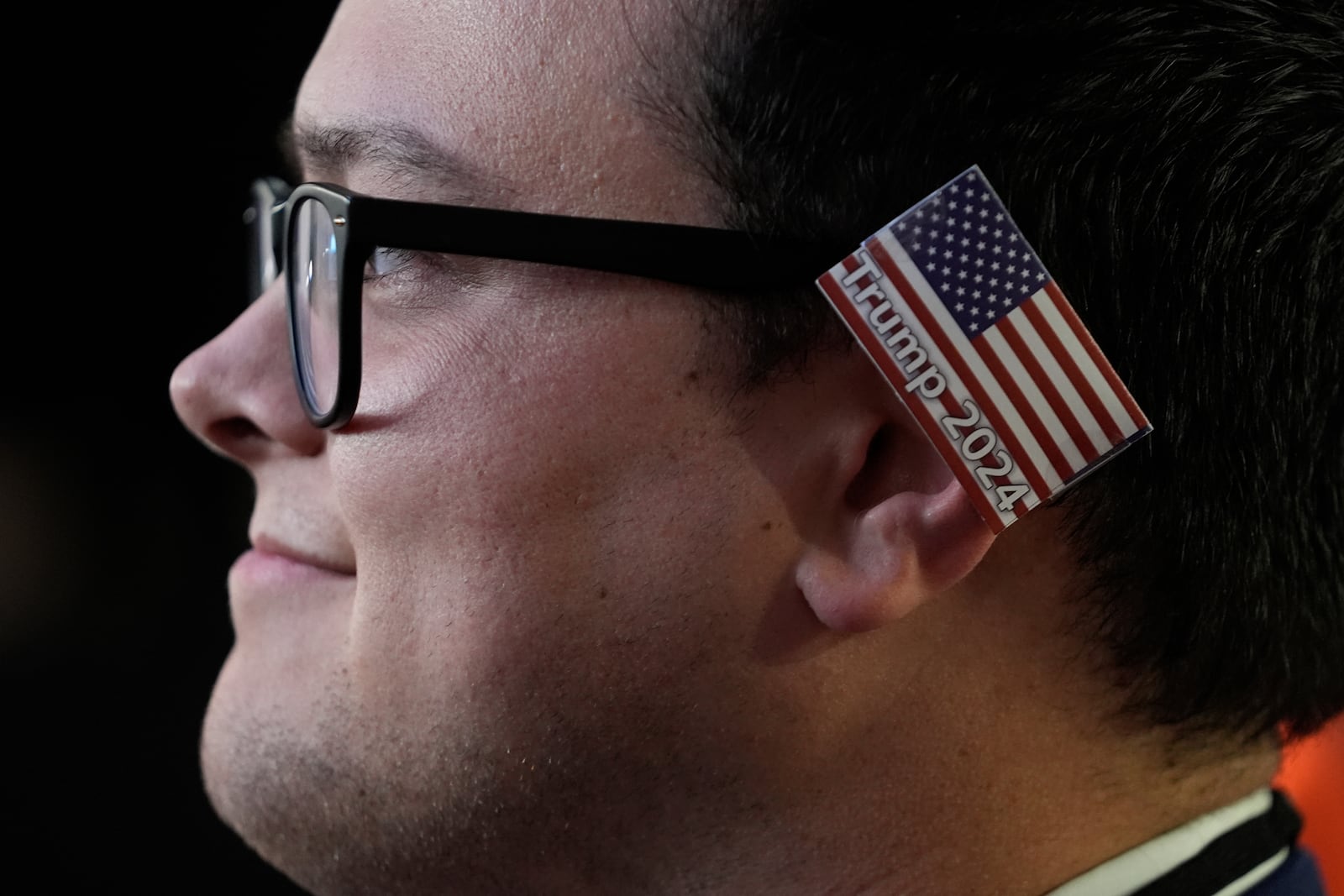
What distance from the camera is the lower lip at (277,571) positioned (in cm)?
113

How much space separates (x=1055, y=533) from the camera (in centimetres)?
104

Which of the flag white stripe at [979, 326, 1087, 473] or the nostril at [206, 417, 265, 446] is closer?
the flag white stripe at [979, 326, 1087, 473]

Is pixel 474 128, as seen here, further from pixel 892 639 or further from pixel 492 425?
pixel 892 639

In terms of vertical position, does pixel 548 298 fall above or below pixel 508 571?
above

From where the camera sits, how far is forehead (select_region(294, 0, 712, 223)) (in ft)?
3.22

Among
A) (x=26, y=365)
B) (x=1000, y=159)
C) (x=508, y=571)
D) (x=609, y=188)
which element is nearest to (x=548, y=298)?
(x=609, y=188)

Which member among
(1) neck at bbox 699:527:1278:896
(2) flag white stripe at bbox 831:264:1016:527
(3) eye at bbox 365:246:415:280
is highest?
(3) eye at bbox 365:246:415:280

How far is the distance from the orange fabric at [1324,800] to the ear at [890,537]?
3.28 ft

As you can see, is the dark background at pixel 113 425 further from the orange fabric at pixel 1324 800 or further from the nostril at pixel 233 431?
the orange fabric at pixel 1324 800

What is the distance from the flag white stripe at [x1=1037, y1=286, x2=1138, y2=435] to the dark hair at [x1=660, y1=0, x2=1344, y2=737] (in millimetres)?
70

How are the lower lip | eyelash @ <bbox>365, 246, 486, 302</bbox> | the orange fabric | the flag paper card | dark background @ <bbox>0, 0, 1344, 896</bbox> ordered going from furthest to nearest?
1. dark background @ <bbox>0, 0, 1344, 896</bbox>
2. the orange fabric
3. the lower lip
4. eyelash @ <bbox>365, 246, 486, 302</bbox>
5. the flag paper card

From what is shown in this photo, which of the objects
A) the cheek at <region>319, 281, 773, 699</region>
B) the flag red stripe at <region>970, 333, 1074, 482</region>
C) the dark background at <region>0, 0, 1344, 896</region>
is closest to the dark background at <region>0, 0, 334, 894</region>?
the dark background at <region>0, 0, 1344, 896</region>

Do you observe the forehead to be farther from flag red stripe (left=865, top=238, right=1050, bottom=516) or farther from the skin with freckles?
flag red stripe (left=865, top=238, right=1050, bottom=516)

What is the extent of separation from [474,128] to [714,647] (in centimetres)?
44
